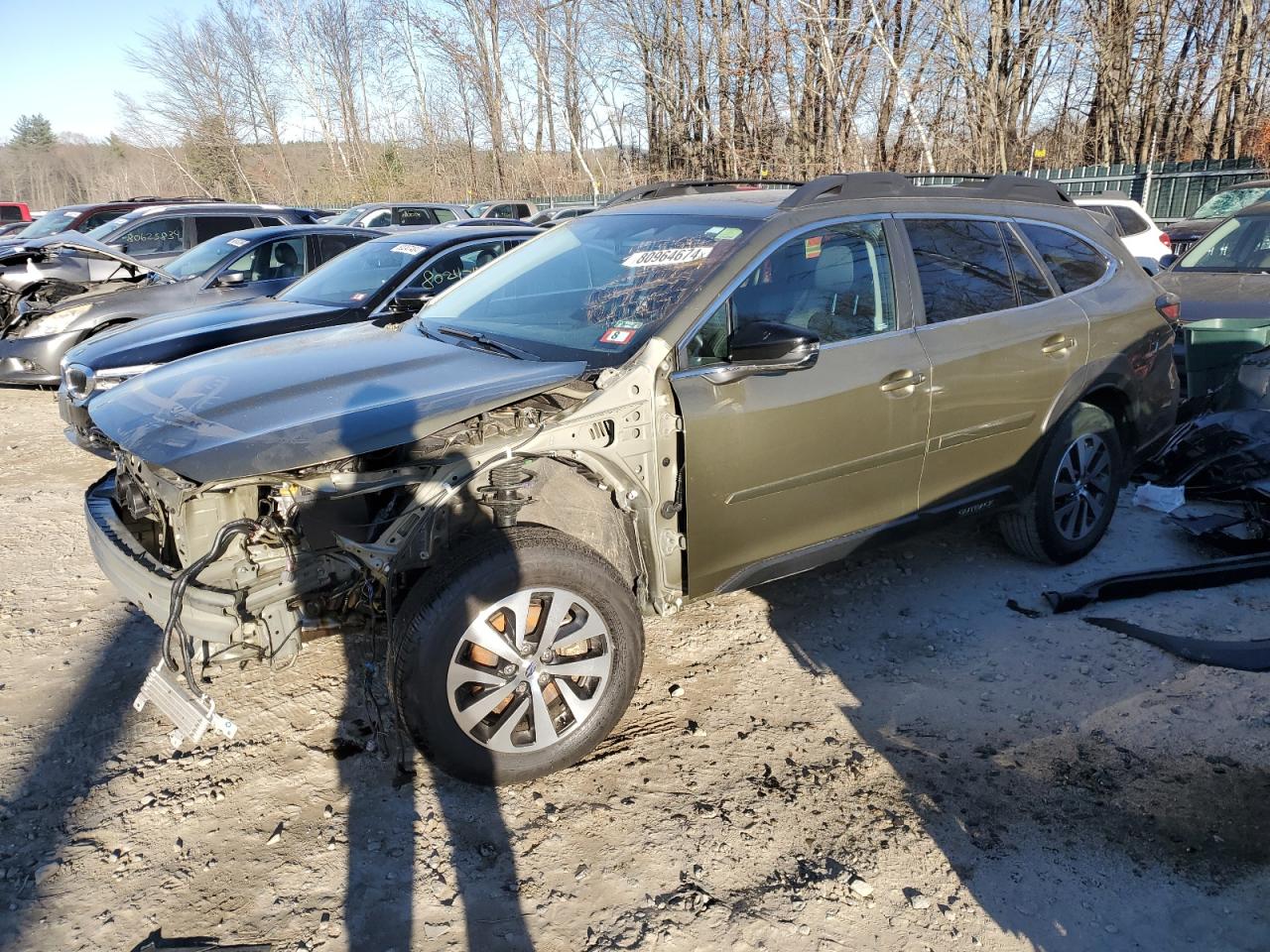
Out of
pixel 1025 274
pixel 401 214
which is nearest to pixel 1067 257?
pixel 1025 274

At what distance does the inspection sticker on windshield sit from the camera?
348 cm

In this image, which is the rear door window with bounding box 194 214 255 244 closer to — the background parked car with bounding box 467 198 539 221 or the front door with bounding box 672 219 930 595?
the background parked car with bounding box 467 198 539 221

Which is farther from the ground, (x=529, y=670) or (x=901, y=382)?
(x=901, y=382)

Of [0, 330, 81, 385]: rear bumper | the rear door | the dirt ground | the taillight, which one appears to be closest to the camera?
the dirt ground

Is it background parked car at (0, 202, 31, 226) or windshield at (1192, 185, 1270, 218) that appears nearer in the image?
windshield at (1192, 185, 1270, 218)

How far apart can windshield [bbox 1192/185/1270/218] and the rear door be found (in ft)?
37.3

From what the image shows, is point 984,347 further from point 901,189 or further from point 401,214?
point 401,214

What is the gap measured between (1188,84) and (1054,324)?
23420 mm

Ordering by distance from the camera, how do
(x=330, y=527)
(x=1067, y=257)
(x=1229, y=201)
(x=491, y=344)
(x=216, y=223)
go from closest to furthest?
(x=330, y=527) → (x=491, y=344) → (x=1067, y=257) → (x=216, y=223) → (x=1229, y=201)

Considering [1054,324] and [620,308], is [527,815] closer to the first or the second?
[620,308]

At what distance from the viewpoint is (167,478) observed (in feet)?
9.40

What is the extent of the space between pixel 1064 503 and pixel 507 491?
306 cm

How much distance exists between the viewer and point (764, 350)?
3.06 meters

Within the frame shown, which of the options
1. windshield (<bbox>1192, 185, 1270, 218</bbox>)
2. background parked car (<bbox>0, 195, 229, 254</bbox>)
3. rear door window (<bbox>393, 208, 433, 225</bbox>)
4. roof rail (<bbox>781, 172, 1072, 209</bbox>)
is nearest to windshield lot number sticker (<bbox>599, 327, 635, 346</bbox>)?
roof rail (<bbox>781, 172, 1072, 209</bbox>)
